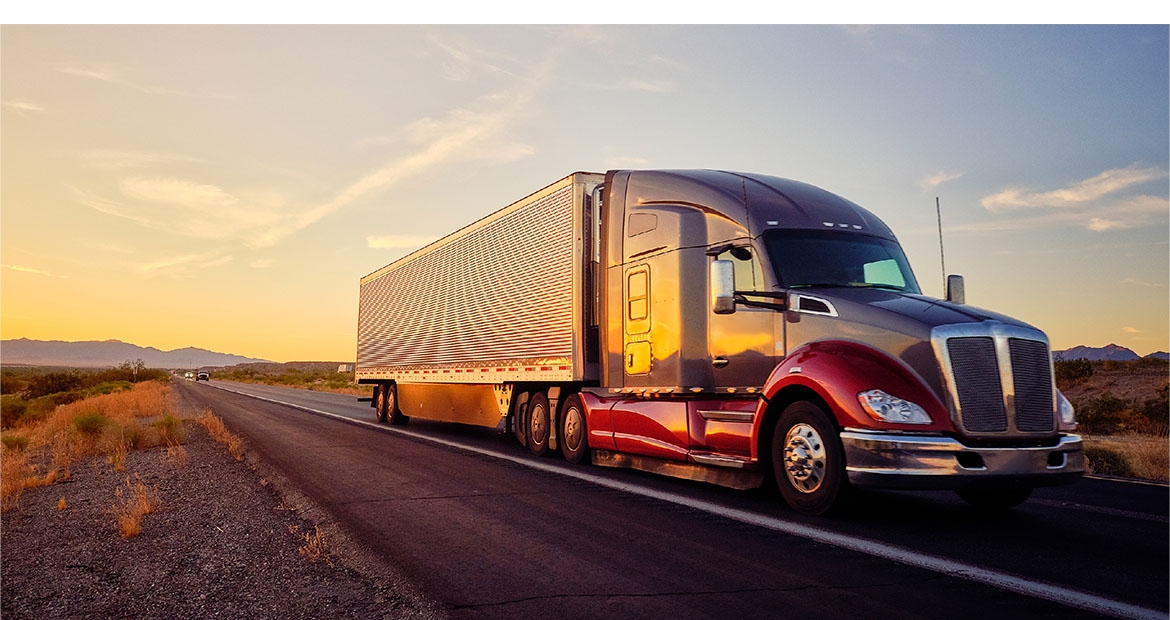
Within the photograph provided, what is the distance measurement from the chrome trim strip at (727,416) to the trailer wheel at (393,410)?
13.1 m

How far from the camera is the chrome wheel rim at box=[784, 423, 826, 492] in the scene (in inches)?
285

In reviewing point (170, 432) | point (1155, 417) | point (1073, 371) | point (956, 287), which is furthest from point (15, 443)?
point (1073, 371)

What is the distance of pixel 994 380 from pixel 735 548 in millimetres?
2672

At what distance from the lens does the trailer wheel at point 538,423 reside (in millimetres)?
12648

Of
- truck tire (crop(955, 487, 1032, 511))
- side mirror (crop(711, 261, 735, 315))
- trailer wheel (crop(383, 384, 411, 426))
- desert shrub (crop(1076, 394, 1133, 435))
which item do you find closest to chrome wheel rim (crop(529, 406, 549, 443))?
side mirror (crop(711, 261, 735, 315))

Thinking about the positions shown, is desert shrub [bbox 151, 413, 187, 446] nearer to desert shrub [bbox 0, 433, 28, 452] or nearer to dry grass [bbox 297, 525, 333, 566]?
desert shrub [bbox 0, 433, 28, 452]

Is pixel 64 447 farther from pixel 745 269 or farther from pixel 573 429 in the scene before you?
pixel 745 269

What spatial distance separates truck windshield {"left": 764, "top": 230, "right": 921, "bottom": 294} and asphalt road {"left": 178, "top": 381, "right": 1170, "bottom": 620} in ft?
7.20

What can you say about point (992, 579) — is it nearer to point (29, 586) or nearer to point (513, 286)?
point (29, 586)

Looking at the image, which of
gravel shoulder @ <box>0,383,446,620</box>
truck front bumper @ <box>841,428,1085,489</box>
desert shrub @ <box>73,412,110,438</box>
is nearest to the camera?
gravel shoulder @ <box>0,383,446,620</box>

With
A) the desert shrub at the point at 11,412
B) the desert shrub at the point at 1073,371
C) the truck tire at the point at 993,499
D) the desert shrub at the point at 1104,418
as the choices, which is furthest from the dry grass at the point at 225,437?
the desert shrub at the point at 1073,371

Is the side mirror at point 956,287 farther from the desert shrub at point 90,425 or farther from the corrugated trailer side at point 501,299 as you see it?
the desert shrub at point 90,425

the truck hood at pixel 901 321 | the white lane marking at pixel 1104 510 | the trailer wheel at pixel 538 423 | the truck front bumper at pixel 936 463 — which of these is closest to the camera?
the truck front bumper at pixel 936 463

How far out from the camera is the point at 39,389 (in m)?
55.2
